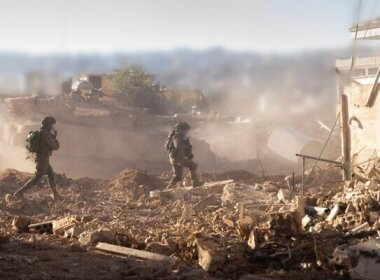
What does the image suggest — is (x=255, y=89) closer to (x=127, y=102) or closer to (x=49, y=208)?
(x=127, y=102)

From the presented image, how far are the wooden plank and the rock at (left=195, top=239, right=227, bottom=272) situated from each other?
12.3 inches

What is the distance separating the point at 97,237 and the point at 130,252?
76 cm

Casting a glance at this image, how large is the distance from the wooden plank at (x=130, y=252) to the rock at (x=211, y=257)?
0.31 meters

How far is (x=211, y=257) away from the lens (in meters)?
4.98

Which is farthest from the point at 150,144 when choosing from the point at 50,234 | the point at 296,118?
the point at 50,234

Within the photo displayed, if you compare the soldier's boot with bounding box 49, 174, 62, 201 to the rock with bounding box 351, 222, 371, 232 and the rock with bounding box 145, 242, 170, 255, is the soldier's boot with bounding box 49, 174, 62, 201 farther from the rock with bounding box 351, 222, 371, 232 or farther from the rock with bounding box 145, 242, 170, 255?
the rock with bounding box 351, 222, 371, 232

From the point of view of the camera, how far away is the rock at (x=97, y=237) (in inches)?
232

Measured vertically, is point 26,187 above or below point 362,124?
below

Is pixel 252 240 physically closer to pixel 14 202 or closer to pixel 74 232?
pixel 74 232

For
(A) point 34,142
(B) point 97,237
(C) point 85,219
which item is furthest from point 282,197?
(A) point 34,142

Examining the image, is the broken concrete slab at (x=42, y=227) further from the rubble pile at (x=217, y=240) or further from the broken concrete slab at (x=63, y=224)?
the broken concrete slab at (x=63, y=224)

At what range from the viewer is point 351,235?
542cm

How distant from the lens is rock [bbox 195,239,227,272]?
16.3 feet

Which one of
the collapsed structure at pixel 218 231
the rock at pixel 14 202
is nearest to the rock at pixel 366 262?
the collapsed structure at pixel 218 231
